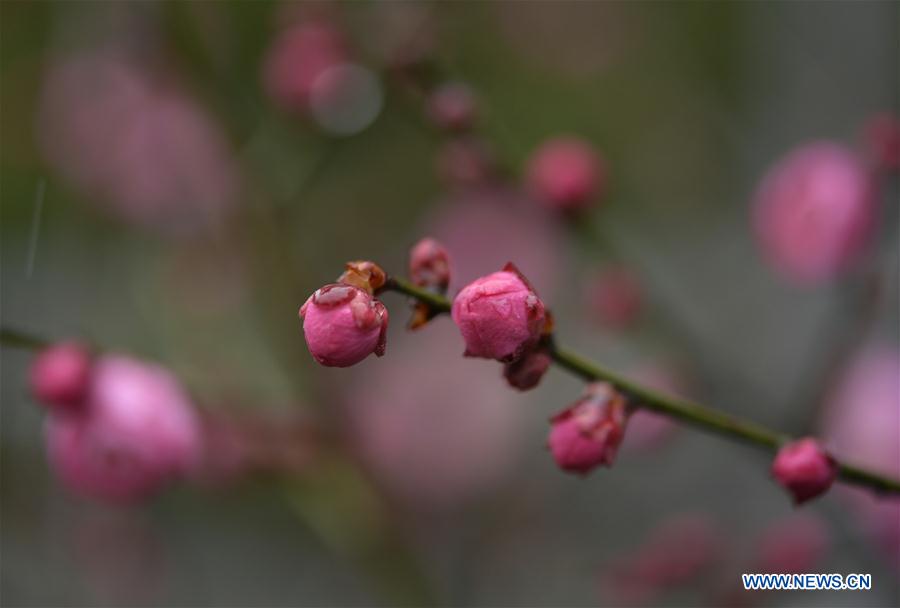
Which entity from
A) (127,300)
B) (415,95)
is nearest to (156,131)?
(127,300)

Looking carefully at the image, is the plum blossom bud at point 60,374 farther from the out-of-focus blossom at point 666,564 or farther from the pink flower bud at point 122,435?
the out-of-focus blossom at point 666,564

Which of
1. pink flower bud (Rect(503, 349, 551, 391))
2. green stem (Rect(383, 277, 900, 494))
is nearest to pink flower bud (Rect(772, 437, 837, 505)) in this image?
green stem (Rect(383, 277, 900, 494))

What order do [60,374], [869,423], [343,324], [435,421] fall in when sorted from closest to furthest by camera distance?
[343,324], [60,374], [869,423], [435,421]

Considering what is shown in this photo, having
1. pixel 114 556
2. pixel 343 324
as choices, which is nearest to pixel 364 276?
pixel 343 324

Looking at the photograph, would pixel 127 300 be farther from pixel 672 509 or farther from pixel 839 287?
pixel 839 287

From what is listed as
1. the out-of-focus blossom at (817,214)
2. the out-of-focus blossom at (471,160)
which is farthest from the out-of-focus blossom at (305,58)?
the out-of-focus blossom at (817,214)

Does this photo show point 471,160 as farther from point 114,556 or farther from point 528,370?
point 114,556
